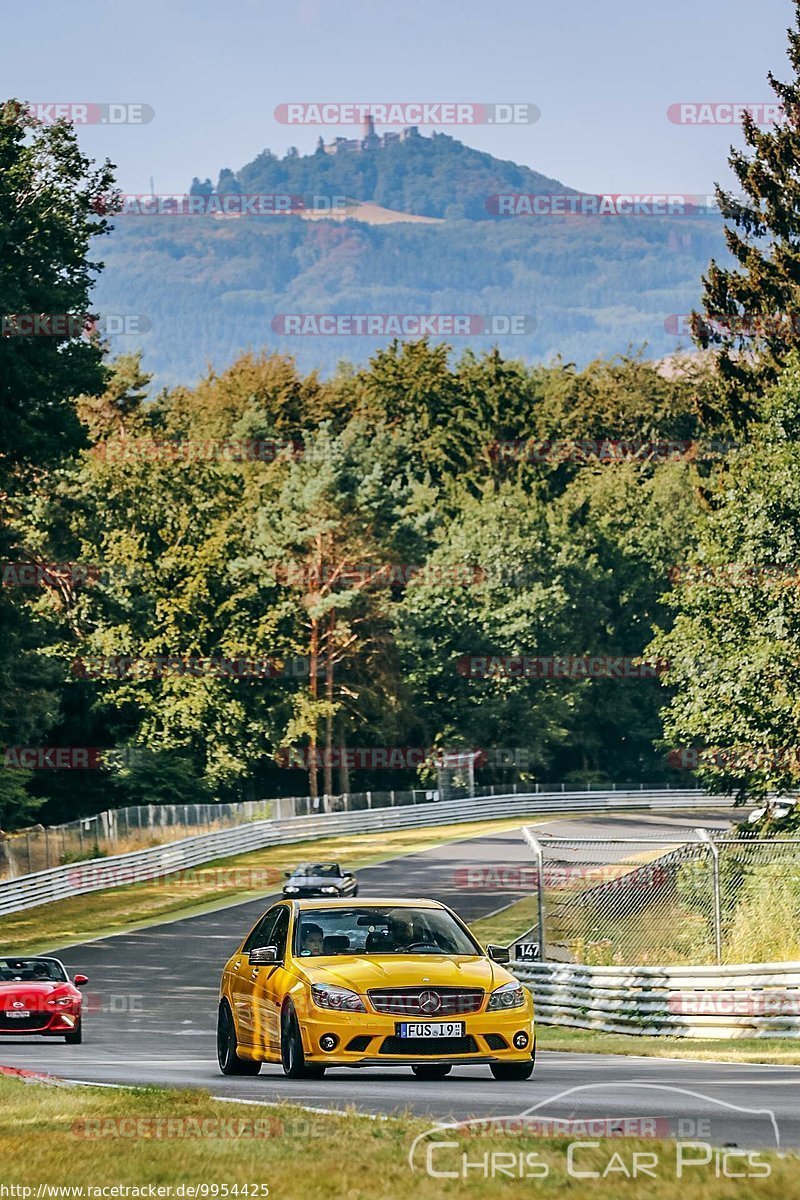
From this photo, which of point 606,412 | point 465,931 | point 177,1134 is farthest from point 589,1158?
point 606,412

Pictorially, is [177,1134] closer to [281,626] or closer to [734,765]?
[734,765]

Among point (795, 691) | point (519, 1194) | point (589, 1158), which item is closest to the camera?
point (519, 1194)

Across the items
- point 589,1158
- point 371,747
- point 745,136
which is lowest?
point 371,747

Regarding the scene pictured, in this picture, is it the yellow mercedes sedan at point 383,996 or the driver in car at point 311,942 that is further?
the driver in car at point 311,942

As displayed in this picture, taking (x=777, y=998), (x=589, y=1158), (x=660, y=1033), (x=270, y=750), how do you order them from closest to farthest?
1. (x=589, y=1158)
2. (x=777, y=998)
3. (x=660, y=1033)
4. (x=270, y=750)

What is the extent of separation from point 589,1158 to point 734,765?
3568cm

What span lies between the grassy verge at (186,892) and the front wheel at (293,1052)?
30.6 metres

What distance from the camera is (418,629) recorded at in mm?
98125

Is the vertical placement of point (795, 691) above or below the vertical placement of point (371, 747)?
above

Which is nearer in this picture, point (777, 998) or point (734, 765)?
Result: point (777, 998)

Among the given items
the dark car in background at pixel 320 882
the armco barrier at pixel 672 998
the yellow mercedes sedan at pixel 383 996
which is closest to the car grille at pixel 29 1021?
the armco barrier at pixel 672 998

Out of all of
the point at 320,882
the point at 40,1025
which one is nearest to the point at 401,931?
the point at 40,1025

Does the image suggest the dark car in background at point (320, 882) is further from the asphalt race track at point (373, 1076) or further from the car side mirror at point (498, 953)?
the car side mirror at point (498, 953)

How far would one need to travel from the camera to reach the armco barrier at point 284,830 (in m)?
53.9
